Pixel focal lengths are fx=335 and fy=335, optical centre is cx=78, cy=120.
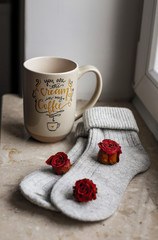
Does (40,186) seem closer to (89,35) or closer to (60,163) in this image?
(60,163)

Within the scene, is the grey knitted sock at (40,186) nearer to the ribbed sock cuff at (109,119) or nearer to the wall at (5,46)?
the ribbed sock cuff at (109,119)

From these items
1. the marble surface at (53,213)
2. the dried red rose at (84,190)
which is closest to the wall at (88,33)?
the marble surface at (53,213)

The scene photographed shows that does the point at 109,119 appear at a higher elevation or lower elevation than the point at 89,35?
lower

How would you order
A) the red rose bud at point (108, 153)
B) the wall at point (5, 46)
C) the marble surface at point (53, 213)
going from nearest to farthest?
the marble surface at point (53, 213) → the red rose bud at point (108, 153) → the wall at point (5, 46)

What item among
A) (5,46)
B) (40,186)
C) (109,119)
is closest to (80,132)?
(109,119)

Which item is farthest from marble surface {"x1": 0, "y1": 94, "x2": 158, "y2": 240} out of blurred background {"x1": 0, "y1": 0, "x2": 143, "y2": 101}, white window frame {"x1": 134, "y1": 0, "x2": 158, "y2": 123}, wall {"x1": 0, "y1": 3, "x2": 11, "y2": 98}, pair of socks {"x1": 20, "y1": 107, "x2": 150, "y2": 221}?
wall {"x1": 0, "y1": 3, "x2": 11, "y2": 98}

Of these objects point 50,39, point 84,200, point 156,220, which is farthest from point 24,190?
point 50,39

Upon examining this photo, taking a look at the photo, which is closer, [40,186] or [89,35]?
[40,186]

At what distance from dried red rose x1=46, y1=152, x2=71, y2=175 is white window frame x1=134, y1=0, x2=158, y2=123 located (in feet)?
0.78

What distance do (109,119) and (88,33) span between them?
23 cm

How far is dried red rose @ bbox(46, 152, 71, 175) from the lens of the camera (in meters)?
0.53

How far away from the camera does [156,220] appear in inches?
18.4

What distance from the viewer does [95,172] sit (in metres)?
0.54

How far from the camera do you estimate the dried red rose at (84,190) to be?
460 millimetres
